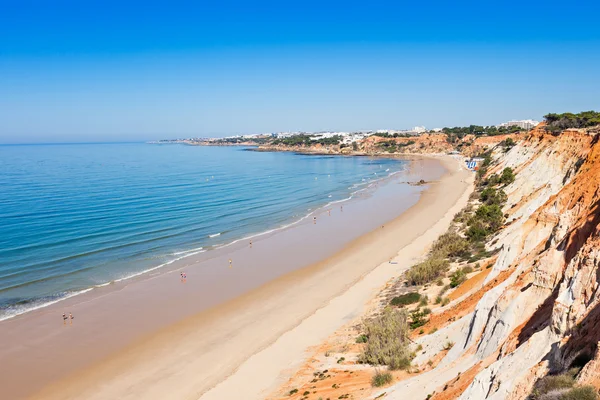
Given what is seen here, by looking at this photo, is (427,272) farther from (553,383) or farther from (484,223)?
(553,383)

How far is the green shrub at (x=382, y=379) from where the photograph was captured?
1345 centimetres

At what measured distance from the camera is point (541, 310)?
1167 cm

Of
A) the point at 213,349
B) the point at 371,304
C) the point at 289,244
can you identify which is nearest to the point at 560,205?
the point at 371,304

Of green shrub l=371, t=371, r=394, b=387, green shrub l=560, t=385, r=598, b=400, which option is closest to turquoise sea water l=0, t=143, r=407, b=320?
green shrub l=371, t=371, r=394, b=387

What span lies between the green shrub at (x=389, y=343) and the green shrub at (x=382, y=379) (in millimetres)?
923

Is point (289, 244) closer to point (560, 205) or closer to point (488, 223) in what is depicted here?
point (488, 223)

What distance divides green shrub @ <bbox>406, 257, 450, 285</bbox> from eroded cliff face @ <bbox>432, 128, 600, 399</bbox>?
5.56 meters

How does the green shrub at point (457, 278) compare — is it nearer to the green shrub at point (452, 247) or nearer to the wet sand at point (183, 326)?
the green shrub at point (452, 247)

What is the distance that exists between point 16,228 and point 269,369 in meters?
34.5

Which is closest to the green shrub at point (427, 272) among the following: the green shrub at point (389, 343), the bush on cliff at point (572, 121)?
the green shrub at point (389, 343)

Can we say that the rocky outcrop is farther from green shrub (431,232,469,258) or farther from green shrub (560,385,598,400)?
green shrub (431,232,469,258)

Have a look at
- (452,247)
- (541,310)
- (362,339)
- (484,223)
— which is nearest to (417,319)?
(362,339)

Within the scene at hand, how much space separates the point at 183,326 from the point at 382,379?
12.4 meters

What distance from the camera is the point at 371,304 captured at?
23.0 meters
